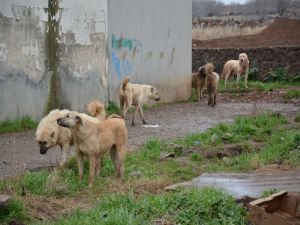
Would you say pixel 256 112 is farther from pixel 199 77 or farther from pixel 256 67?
pixel 256 67

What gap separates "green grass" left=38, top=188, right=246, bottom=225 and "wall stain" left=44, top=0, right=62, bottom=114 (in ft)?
26.2

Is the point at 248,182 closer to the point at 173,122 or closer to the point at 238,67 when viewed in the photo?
the point at 173,122

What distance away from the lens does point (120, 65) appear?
56.9ft

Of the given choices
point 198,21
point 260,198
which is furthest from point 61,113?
point 198,21

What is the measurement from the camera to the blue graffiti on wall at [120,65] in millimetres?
17000

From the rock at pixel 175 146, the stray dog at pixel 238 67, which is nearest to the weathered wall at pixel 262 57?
the stray dog at pixel 238 67

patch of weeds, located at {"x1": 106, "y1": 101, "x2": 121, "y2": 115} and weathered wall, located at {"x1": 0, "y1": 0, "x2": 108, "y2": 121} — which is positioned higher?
weathered wall, located at {"x1": 0, "y1": 0, "x2": 108, "y2": 121}

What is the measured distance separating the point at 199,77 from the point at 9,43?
788 cm

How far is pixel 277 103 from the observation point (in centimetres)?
2014

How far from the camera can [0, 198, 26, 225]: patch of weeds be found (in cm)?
659

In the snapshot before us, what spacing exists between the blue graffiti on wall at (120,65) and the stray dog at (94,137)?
26.3 feet

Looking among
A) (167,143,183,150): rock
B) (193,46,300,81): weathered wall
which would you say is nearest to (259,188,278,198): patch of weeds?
(167,143,183,150): rock

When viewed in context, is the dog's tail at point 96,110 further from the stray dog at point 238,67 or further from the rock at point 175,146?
the stray dog at point 238,67

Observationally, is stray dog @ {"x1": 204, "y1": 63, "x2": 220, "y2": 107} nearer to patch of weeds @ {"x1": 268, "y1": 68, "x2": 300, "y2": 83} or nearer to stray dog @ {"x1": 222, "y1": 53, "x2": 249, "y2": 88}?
stray dog @ {"x1": 222, "y1": 53, "x2": 249, "y2": 88}
